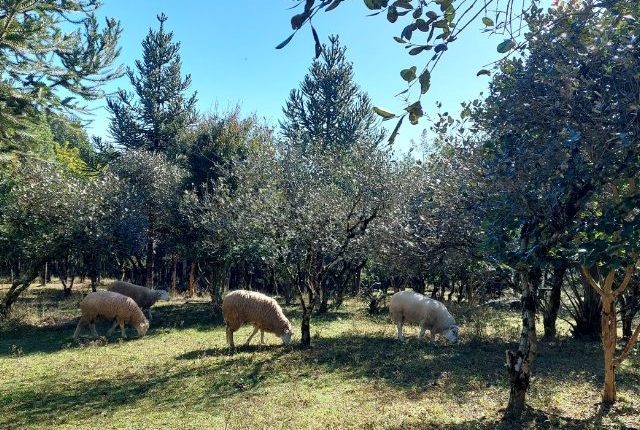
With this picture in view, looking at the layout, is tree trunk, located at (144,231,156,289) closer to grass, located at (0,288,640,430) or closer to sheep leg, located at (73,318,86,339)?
sheep leg, located at (73,318,86,339)

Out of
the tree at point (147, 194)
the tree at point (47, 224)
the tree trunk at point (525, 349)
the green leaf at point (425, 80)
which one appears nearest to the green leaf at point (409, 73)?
the green leaf at point (425, 80)

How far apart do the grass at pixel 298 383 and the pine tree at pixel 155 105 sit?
66.8ft

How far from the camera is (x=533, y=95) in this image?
6055mm

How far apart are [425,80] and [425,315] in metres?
12.2

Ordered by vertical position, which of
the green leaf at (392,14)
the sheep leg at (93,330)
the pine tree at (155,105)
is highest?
the pine tree at (155,105)

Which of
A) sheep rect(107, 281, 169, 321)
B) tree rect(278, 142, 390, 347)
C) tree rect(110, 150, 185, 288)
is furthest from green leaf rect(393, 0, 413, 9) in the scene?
tree rect(110, 150, 185, 288)

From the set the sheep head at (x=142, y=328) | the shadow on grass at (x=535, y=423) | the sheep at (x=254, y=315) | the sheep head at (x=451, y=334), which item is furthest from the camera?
the sheep head at (x=142, y=328)

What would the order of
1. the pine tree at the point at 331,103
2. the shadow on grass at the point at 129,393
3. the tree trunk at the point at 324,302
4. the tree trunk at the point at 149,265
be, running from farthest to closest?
the pine tree at the point at 331,103 < the tree trunk at the point at 149,265 < the tree trunk at the point at 324,302 < the shadow on grass at the point at 129,393

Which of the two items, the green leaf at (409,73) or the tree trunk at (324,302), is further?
the tree trunk at (324,302)

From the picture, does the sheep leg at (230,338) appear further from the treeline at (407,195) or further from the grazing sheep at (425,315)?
the grazing sheep at (425,315)

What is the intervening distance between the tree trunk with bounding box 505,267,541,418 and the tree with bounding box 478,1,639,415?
19 mm

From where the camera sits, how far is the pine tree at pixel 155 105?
33125 mm

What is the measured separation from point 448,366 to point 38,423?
7.69m

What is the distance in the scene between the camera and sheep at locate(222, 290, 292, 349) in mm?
12648
